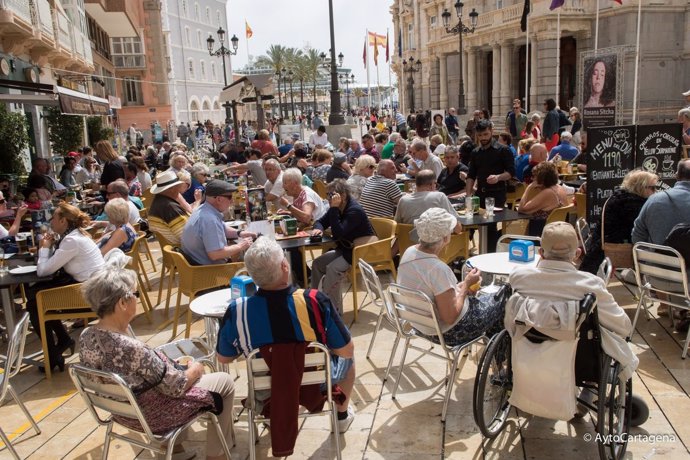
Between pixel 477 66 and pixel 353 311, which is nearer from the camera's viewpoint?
pixel 353 311

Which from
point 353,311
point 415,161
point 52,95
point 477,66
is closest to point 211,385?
point 353,311

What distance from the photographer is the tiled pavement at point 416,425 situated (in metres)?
3.46

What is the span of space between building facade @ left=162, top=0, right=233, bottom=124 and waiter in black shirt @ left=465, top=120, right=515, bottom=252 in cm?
4316

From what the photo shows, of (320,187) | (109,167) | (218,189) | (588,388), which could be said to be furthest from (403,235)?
(109,167)

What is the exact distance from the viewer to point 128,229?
19.9ft

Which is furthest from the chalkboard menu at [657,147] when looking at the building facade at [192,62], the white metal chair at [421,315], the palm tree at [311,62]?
the palm tree at [311,62]

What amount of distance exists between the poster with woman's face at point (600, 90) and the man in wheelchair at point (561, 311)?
13390 mm

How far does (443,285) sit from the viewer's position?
3.72 metres

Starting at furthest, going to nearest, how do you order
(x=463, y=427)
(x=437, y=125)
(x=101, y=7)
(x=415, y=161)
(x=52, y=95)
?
(x=101, y=7) → (x=437, y=125) → (x=52, y=95) → (x=415, y=161) → (x=463, y=427)

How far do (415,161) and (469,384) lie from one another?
6.01 metres

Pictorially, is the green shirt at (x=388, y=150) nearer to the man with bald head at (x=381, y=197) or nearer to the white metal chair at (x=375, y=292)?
the man with bald head at (x=381, y=197)

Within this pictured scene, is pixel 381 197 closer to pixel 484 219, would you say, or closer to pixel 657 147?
pixel 484 219

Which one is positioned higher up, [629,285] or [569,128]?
[569,128]

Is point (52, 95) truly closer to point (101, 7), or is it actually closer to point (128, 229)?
point (128, 229)
